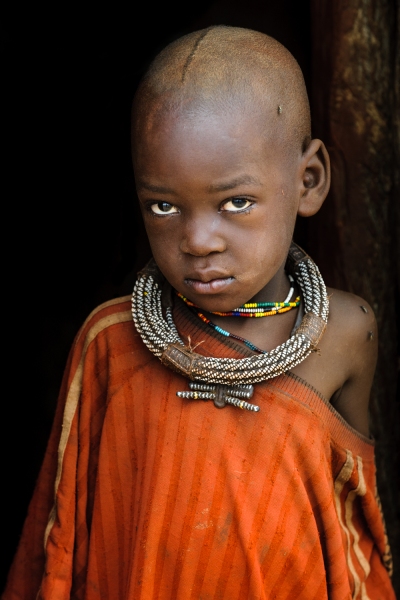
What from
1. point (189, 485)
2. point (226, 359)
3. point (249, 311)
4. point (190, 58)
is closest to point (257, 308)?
point (249, 311)

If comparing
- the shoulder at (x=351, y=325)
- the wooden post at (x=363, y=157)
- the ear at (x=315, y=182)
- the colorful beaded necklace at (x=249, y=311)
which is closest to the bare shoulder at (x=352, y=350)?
the shoulder at (x=351, y=325)

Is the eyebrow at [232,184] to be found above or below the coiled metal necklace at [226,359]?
above

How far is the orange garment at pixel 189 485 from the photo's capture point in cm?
134

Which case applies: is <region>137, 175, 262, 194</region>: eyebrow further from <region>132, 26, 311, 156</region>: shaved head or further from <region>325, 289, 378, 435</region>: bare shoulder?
<region>325, 289, 378, 435</region>: bare shoulder

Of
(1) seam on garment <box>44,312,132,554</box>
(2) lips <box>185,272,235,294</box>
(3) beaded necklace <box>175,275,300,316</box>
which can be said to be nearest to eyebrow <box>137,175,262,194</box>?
(2) lips <box>185,272,235,294</box>

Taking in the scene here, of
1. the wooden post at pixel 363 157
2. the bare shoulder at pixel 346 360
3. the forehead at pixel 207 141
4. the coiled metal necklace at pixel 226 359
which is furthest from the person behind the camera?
the wooden post at pixel 363 157

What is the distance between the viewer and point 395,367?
1924 millimetres

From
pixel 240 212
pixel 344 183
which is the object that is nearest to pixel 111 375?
pixel 240 212

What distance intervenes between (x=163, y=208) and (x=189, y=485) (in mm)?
519

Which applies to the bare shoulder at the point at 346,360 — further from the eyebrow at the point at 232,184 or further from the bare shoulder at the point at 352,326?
the eyebrow at the point at 232,184

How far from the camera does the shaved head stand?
46.1 inches

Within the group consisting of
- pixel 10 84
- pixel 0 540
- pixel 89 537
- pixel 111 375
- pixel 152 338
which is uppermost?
pixel 10 84

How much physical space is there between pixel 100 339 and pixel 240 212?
47 centimetres

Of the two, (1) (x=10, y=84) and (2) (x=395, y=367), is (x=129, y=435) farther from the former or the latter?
(1) (x=10, y=84)
